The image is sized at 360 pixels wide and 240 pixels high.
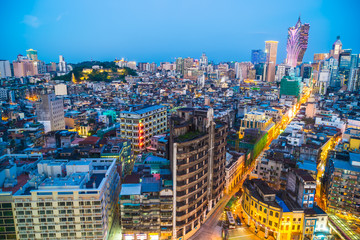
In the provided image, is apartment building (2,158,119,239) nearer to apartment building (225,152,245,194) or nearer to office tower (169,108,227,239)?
office tower (169,108,227,239)

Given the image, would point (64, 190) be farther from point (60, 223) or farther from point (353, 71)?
point (353, 71)

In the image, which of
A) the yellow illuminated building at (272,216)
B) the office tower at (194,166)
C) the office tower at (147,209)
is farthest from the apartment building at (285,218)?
the office tower at (147,209)

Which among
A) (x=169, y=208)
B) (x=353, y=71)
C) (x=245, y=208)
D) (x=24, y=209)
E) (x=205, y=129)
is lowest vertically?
(x=245, y=208)

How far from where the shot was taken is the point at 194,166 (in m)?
40.6

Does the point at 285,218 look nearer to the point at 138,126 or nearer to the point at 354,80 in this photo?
the point at 138,126

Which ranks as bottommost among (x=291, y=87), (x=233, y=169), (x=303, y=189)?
(x=233, y=169)

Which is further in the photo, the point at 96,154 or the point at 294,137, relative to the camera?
the point at 294,137

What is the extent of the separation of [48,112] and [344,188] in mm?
87364

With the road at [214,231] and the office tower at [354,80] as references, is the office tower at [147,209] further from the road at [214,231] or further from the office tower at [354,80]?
the office tower at [354,80]

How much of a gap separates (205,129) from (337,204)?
28.5m

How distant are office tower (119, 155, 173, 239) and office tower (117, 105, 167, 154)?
3251 centimetres

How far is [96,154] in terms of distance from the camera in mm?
52750

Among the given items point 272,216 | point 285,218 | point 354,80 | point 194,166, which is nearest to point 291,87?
point 354,80

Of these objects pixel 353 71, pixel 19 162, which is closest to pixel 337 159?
pixel 19 162
